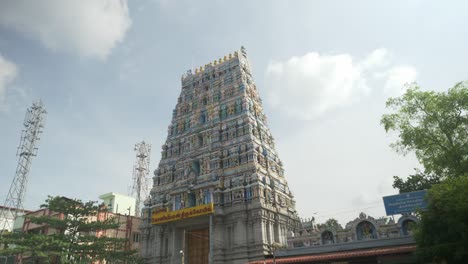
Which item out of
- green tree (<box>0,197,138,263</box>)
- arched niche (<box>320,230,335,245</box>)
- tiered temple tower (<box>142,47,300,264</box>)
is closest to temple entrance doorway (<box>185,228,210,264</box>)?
tiered temple tower (<box>142,47,300,264</box>)

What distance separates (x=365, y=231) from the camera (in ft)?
100

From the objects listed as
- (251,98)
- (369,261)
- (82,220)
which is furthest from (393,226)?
(82,220)

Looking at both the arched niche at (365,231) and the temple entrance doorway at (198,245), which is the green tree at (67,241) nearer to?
the temple entrance doorway at (198,245)

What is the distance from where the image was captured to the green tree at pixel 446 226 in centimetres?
1806

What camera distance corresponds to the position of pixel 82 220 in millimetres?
34969

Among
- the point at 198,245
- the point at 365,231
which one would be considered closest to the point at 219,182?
the point at 198,245

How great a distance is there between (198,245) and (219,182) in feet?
25.5

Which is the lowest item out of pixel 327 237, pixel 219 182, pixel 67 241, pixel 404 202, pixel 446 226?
pixel 446 226

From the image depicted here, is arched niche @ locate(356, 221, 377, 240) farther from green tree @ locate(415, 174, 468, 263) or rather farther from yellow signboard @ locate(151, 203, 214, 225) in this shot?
yellow signboard @ locate(151, 203, 214, 225)

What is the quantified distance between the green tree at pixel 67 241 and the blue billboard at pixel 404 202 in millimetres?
28167

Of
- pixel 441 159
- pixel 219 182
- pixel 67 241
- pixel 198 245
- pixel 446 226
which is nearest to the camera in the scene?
pixel 446 226

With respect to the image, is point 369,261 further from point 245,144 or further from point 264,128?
point 264,128

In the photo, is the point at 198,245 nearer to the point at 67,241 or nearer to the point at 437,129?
the point at 67,241

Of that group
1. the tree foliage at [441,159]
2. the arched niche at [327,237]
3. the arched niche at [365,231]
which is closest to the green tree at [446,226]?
the tree foliage at [441,159]
